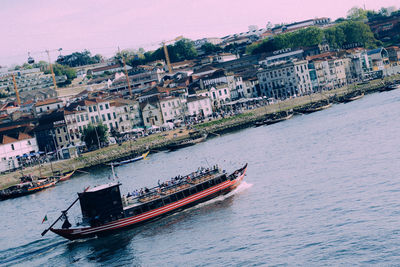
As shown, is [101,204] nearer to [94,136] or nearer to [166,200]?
[166,200]

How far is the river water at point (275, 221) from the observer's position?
28969 millimetres

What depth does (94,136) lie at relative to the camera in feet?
310

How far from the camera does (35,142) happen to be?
102562 mm

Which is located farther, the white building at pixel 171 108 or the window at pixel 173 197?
the white building at pixel 171 108

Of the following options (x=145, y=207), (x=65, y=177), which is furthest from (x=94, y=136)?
(x=145, y=207)

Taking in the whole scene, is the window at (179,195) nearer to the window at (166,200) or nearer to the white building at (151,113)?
the window at (166,200)

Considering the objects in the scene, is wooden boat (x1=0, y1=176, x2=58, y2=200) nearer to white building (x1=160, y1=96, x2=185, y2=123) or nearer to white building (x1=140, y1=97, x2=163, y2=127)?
white building (x1=140, y1=97, x2=163, y2=127)

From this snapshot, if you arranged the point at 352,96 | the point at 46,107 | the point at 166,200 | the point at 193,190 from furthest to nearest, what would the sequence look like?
the point at 46,107 → the point at 352,96 → the point at 193,190 → the point at 166,200

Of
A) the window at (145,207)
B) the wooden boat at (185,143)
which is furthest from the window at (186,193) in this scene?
the wooden boat at (185,143)

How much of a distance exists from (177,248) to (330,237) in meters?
9.47

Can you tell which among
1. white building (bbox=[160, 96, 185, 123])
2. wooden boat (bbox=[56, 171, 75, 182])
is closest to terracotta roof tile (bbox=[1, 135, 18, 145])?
wooden boat (bbox=[56, 171, 75, 182])

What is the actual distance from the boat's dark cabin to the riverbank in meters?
44.4

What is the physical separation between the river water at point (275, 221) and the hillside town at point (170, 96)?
131ft

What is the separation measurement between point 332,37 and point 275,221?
457ft
